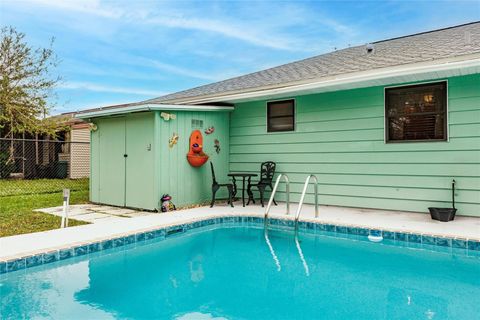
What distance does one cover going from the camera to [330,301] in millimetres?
A: 3035

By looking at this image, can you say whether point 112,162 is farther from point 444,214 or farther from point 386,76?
point 444,214

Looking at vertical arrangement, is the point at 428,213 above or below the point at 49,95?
below

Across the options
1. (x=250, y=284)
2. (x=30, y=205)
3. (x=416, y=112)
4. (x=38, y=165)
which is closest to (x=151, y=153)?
(x=30, y=205)

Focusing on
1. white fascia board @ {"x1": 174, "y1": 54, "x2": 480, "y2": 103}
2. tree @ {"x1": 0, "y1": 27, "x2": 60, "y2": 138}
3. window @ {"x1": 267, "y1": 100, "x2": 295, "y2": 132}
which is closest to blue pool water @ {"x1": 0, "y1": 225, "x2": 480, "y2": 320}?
white fascia board @ {"x1": 174, "y1": 54, "x2": 480, "y2": 103}

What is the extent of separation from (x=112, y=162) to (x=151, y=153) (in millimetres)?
1265

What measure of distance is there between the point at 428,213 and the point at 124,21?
30.6 feet

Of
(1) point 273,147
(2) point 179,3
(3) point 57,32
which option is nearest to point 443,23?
(1) point 273,147

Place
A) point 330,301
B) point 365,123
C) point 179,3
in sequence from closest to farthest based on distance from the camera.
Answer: point 330,301 → point 365,123 → point 179,3

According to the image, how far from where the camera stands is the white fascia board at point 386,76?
4.91 metres

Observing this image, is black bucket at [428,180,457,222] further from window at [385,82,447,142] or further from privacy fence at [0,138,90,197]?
privacy fence at [0,138,90,197]

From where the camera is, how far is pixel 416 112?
19.8ft

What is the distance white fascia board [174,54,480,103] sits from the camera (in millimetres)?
4914

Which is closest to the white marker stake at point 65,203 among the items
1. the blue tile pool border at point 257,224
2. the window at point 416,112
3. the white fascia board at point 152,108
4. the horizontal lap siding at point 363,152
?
the blue tile pool border at point 257,224

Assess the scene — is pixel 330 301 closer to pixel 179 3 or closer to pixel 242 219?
pixel 242 219
